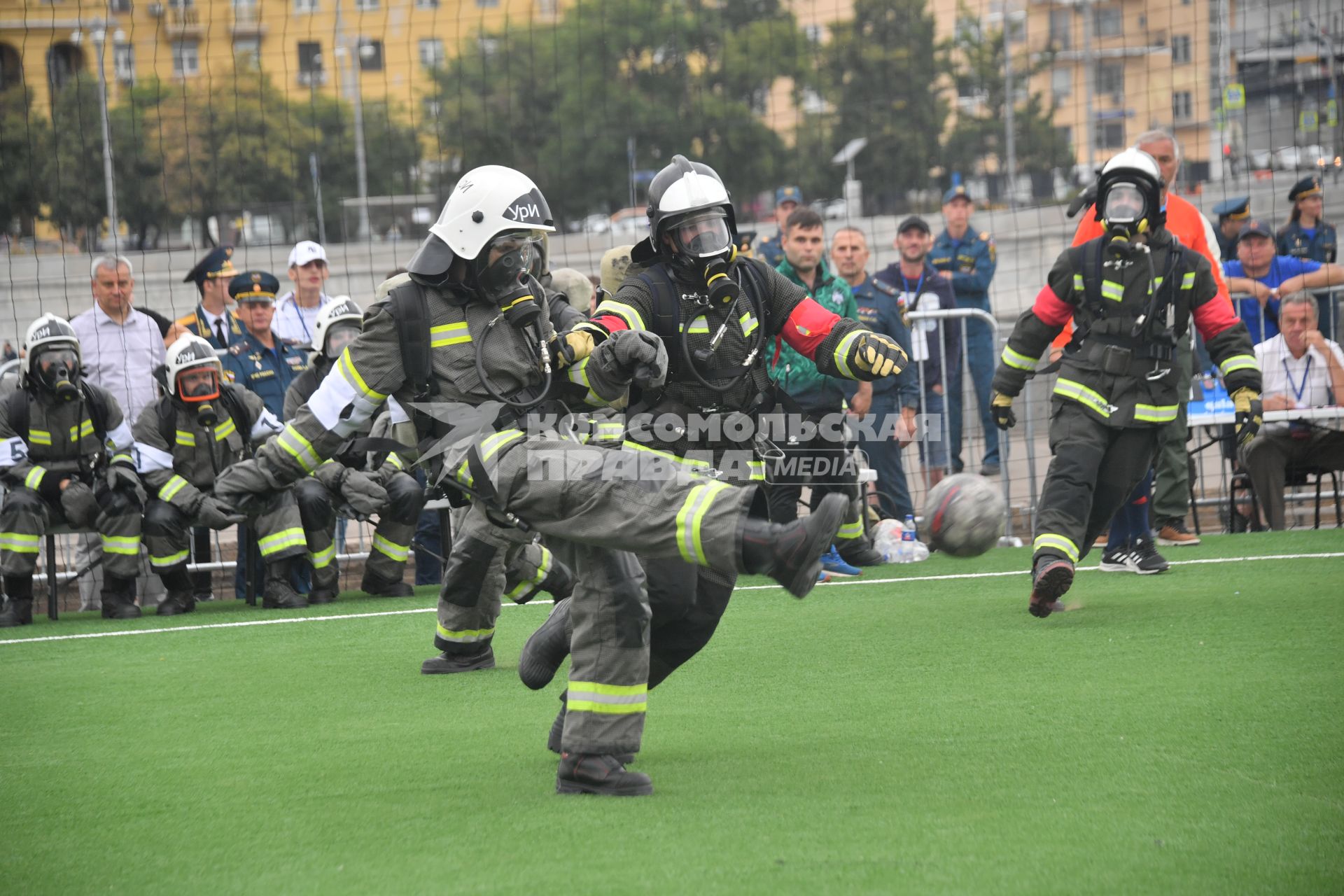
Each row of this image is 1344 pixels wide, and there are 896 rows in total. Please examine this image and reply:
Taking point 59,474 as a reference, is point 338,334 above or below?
above

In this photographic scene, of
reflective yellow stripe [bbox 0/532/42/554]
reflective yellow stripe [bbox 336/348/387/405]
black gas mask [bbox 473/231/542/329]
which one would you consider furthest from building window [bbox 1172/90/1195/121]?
reflective yellow stripe [bbox 336/348/387/405]

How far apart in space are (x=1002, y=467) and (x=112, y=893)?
7717 millimetres

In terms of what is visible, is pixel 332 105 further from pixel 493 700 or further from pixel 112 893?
pixel 112 893

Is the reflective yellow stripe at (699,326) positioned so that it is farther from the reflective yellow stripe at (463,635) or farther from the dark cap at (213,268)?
the dark cap at (213,268)

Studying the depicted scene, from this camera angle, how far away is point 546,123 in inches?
1058

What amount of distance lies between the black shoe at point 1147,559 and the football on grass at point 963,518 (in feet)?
11.4

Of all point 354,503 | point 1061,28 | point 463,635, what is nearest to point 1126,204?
point 463,635

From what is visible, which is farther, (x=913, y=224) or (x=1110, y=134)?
(x=1110, y=134)

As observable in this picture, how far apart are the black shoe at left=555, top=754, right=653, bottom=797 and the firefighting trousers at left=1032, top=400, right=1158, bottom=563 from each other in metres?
3.19

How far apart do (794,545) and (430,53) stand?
26.8 metres

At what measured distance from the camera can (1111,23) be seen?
29.0m

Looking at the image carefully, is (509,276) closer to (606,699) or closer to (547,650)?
(547,650)

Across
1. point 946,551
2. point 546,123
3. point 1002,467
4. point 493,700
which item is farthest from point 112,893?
point 546,123

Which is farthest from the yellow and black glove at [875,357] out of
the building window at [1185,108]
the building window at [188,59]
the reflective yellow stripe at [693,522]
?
the building window at [1185,108]
